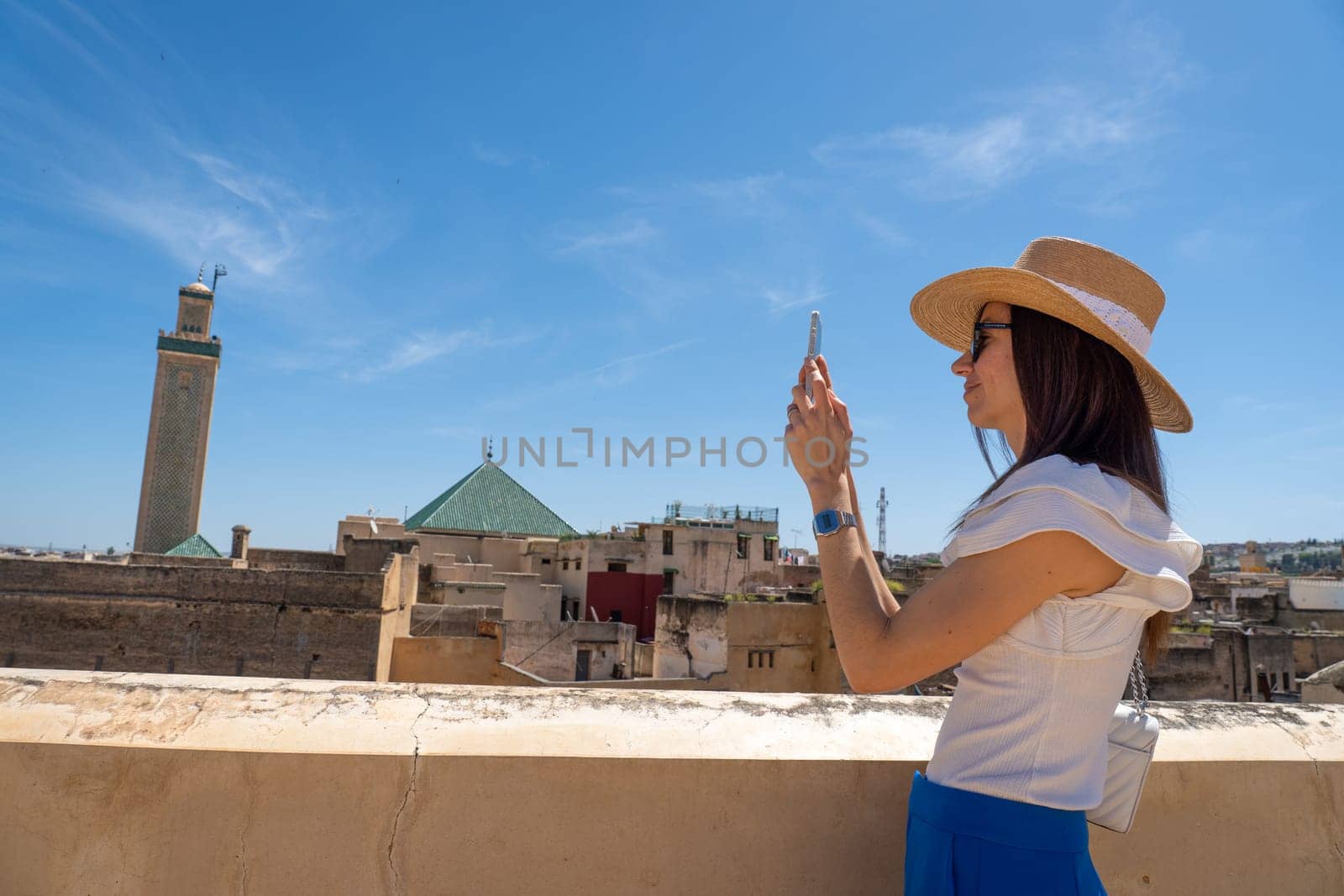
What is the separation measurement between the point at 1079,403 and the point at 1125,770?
0.58 m

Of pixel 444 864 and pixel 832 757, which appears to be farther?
pixel 832 757

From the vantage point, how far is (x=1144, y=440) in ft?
4.26

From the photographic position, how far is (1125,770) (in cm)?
125

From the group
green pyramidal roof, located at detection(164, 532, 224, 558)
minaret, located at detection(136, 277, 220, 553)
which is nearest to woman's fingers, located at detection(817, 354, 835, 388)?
green pyramidal roof, located at detection(164, 532, 224, 558)

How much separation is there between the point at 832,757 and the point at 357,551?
916 inches

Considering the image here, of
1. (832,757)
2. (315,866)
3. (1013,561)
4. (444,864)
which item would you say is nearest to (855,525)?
(1013,561)

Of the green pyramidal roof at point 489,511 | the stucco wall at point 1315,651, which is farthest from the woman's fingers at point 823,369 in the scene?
the green pyramidal roof at point 489,511

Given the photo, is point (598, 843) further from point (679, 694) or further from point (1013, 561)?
point (1013, 561)

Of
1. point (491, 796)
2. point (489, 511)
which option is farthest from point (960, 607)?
point (489, 511)

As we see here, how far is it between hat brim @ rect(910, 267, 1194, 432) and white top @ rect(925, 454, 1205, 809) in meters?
0.27

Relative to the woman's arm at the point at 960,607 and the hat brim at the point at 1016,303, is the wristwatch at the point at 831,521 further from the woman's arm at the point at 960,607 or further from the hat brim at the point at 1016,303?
the hat brim at the point at 1016,303

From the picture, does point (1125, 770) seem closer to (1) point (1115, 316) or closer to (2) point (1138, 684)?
(2) point (1138, 684)

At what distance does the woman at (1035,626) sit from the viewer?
110 centimetres

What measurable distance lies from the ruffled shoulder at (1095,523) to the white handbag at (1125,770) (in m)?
0.20
